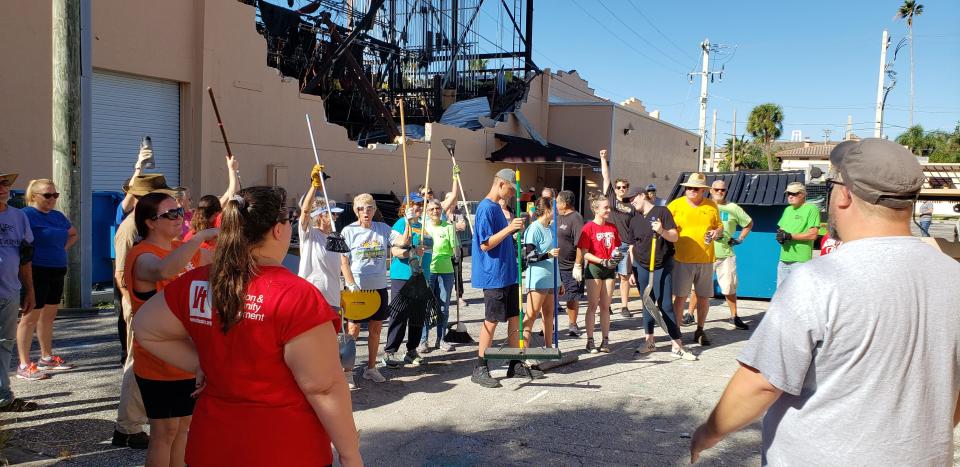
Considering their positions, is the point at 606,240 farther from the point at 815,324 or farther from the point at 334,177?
the point at 334,177

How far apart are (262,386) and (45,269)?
4.90 meters

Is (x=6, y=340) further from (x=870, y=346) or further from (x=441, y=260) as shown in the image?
(x=870, y=346)

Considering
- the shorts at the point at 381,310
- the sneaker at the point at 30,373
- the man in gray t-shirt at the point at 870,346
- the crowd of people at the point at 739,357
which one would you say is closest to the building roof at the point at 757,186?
the shorts at the point at 381,310

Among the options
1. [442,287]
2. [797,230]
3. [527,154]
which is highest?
[527,154]

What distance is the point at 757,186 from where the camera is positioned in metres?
10.9

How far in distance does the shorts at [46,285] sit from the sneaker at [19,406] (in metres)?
1.07

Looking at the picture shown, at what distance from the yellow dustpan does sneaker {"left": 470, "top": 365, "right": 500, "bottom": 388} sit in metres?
1.05

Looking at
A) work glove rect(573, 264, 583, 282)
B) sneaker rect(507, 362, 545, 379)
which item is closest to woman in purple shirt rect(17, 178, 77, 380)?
sneaker rect(507, 362, 545, 379)

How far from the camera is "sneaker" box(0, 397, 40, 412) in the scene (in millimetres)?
4957

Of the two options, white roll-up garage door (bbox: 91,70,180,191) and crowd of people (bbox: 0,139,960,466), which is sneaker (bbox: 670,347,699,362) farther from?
white roll-up garage door (bbox: 91,70,180,191)

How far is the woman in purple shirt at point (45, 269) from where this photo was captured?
5844 mm

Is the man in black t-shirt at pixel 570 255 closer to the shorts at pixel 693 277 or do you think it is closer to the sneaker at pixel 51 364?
the shorts at pixel 693 277

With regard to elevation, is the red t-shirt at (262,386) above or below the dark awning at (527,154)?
below

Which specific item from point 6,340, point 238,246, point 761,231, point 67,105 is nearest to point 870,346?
point 238,246
